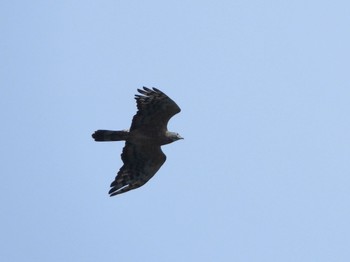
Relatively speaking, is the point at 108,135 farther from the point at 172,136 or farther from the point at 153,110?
the point at 172,136

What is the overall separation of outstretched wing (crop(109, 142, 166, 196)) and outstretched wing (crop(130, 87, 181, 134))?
800 millimetres

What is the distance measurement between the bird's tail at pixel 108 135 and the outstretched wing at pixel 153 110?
333 millimetres

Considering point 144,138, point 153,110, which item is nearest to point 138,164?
point 144,138

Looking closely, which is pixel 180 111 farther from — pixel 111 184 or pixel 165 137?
pixel 111 184

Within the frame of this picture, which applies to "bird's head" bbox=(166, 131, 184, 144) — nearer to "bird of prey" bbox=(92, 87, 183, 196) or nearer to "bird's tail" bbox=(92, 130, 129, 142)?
"bird of prey" bbox=(92, 87, 183, 196)

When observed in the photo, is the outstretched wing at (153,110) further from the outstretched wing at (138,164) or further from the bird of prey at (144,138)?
the outstretched wing at (138,164)

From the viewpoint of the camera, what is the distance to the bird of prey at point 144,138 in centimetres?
3162

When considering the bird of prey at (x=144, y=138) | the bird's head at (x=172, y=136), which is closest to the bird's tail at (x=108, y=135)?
the bird of prey at (x=144, y=138)

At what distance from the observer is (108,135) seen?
105 feet

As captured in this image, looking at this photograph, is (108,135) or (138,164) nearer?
(108,135)

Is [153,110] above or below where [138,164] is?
above

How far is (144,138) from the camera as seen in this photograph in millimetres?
32250

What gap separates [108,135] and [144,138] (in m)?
1.22

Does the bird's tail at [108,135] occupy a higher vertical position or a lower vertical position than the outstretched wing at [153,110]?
lower
